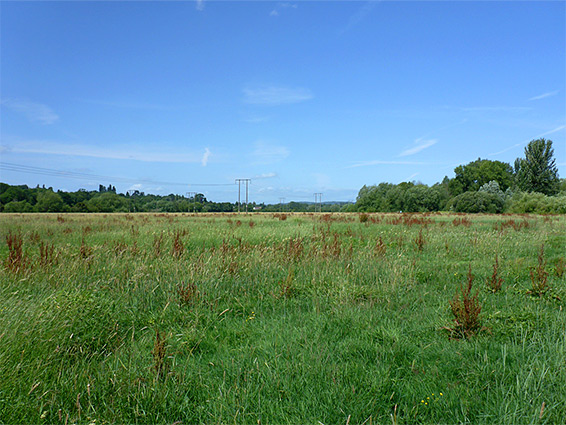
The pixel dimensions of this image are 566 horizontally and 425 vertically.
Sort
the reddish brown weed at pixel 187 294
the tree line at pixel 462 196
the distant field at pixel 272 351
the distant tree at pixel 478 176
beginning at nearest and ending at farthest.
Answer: the distant field at pixel 272 351 → the reddish brown weed at pixel 187 294 → the tree line at pixel 462 196 → the distant tree at pixel 478 176

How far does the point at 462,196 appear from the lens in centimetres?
6656

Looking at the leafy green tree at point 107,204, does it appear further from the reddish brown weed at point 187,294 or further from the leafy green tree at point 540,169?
the leafy green tree at point 540,169

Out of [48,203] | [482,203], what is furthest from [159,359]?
[48,203]

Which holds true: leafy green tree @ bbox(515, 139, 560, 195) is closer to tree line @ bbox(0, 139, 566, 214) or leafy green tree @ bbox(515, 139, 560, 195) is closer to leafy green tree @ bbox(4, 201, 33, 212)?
tree line @ bbox(0, 139, 566, 214)

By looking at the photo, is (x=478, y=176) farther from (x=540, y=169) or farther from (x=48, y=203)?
(x=48, y=203)

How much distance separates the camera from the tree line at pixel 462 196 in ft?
199

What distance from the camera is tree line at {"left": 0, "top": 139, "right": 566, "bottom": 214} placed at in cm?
6075

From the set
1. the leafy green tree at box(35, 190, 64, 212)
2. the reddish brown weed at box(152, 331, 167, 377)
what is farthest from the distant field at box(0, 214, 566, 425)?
the leafy green tree at box(35, 190, 64, 212)

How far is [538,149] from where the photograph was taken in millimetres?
69312

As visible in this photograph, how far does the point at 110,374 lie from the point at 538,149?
296ft

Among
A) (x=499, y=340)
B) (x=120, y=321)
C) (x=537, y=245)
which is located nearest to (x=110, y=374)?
(x=120, y=321)

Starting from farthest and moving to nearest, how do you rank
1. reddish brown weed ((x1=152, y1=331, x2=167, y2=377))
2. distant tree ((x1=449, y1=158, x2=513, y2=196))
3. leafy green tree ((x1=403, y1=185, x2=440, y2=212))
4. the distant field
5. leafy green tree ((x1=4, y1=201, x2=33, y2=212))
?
1. distant tree ((x1=449, y1=158, x2=513, y2=196))
2. leafy green tree ((x1=403, y1=185, x2=440, y2=212))
3. leafy green tree ((x1=4, y1=201, x2=33, y2=212))
4. reddish brown weed ((x1=152, y1=331, x2=167, y2=377))
5. the distant field

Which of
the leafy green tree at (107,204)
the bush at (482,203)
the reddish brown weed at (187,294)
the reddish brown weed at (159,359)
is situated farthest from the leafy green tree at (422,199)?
the reddish brown weed at (159,359)

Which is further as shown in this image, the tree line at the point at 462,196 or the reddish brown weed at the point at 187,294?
the tree line at the point at 462,196
